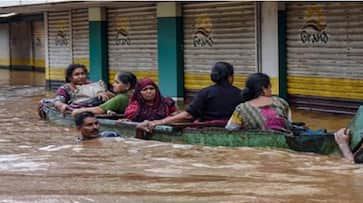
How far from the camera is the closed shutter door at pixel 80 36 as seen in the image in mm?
24250

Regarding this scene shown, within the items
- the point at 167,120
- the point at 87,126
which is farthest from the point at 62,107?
the point at 87,126

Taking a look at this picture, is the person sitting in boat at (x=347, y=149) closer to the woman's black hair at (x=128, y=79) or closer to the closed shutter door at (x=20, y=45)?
the woman's black hair at (x=128, y=79)

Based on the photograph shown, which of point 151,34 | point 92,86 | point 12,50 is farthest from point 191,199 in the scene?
point 12,50

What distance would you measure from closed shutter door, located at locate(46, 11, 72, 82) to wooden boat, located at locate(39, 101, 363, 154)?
14.4 meters

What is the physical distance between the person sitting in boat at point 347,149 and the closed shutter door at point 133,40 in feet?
41.2

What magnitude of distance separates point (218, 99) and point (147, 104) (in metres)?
1.39

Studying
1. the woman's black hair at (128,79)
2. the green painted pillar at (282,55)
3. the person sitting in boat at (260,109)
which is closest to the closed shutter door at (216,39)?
the green painted pillar at (282,55)

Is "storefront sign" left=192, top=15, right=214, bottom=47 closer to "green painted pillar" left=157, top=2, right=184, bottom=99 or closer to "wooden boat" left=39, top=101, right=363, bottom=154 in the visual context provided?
"green painted pillar" left=157, top=2, right=184, bottom=99

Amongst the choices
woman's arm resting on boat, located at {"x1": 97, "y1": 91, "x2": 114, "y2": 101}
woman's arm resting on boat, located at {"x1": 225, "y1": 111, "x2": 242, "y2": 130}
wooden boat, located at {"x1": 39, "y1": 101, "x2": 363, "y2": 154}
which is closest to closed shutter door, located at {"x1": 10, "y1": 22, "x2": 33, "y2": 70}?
woman's arm resting on boat, located at {"x1": 97, "y1": 91, "x2": 114, "y2": 101}

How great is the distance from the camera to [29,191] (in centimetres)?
748

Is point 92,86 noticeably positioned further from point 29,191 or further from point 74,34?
point 74,34

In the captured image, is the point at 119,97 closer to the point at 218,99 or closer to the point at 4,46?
the point at 218,99

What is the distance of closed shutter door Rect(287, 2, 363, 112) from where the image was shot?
49.4 ft

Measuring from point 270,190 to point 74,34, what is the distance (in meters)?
18.3
